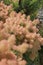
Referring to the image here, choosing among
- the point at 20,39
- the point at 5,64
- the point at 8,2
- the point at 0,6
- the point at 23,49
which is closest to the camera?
the point at 5,64

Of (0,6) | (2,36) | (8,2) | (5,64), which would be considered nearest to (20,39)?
(2,36)

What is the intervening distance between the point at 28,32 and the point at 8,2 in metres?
3.62

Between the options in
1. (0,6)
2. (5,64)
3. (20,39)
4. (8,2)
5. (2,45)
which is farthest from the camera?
(8,2)

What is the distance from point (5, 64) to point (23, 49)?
0.58 metres

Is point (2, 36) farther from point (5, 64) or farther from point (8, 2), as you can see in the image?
point (8, 2)

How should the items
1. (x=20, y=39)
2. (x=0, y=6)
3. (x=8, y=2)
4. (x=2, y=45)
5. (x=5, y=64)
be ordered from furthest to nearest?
(x=8, y=2) < (x=0, y=6) < (x=20, y=39) < (x=2, y=45) < (x=5, y=64)

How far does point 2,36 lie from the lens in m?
2.40

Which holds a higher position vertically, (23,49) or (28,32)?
(28,32)

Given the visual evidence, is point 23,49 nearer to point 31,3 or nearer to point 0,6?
point 0,6

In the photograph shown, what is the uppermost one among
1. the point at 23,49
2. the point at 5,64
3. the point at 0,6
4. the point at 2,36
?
the point at 0,6

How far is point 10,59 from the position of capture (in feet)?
6.40

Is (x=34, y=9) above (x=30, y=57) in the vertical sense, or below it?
above

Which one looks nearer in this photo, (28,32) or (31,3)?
(28,32)

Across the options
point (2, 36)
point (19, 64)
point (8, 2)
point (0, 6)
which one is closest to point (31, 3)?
point (8, 2)
